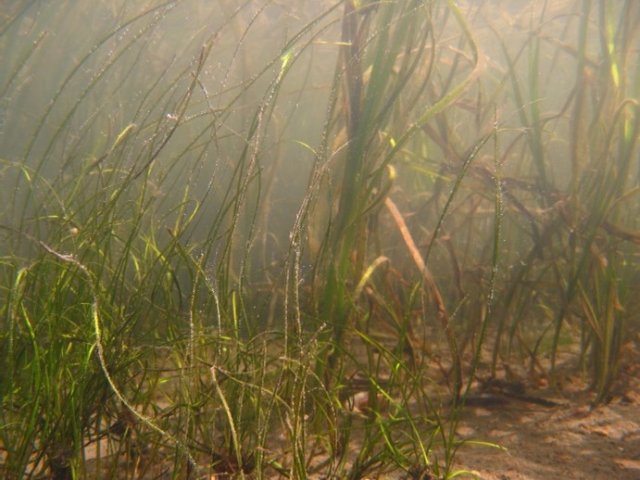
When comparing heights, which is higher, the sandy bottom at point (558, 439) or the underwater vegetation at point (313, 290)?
the underwater vegetation at point (313, 290)

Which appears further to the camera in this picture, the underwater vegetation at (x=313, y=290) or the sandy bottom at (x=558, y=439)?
the sandy bottom at (x=558, y=439)

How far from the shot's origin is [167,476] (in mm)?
1549

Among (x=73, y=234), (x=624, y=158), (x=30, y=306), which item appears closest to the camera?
(x=73, y=234)

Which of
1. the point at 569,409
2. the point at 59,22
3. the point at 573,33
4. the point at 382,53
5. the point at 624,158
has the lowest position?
the point at 569,409

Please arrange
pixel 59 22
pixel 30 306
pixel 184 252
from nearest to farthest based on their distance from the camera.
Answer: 1. pixel 184 252
2. pixel 30 306
3. pixel 59 22

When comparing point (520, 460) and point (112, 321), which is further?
point (520, 460)

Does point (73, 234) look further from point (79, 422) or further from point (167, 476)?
point (167, 476)

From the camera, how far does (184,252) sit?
1666 millimetres

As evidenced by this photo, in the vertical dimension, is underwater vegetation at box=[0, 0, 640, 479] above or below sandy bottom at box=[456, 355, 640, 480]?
above

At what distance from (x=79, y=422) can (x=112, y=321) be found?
1.11ft

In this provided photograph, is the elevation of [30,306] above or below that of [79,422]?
above

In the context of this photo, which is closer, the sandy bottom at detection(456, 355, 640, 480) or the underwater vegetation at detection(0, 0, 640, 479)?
the underwater vegetation at detection(0, 0, 640, 479)

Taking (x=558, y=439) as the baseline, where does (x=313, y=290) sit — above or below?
above

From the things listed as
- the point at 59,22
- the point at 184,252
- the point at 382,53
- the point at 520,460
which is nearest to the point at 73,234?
the point at 184,252
